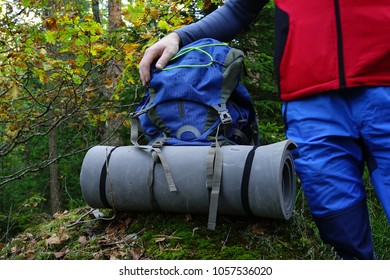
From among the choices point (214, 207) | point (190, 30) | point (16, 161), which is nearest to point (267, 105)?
point (190, 30)

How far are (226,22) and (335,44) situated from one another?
2.68 feet

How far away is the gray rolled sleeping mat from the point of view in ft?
6.49

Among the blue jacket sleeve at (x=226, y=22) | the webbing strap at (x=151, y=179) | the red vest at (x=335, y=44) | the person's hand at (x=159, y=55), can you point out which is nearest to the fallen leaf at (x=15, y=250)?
the webbing strap at (x=151, y=179)

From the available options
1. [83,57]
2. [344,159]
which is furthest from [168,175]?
[83,57]

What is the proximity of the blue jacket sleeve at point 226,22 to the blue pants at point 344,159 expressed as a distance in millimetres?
732

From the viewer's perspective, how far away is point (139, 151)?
2262 millimetres

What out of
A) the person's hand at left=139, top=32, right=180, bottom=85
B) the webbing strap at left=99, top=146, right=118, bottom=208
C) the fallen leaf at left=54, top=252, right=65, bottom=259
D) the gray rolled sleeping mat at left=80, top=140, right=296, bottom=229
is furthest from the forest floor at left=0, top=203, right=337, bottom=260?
the person's hand at left=139, top=32, right=180, bottom=85

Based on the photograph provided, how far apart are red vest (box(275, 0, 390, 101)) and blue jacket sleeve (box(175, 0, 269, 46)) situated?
493 mm

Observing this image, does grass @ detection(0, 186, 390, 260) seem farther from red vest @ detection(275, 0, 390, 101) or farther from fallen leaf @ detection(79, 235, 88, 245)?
red vest @ detection(275, 0, 390, 101)

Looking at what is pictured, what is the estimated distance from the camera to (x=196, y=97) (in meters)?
2.25

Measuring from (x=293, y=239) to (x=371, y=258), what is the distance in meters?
0.56

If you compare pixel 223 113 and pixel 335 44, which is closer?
pixel 335 44

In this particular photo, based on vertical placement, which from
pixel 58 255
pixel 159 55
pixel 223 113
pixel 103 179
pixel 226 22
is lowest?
pixel 58 255

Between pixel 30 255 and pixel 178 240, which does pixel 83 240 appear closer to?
pixel 30 255
